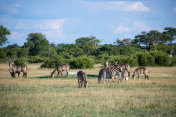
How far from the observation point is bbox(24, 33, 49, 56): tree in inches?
3273

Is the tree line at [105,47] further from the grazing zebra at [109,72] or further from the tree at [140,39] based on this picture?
the grazing zebra at [109,72]

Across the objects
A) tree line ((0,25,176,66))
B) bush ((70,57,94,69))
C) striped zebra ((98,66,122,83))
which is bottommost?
striped zebra ((98,66,122,83))

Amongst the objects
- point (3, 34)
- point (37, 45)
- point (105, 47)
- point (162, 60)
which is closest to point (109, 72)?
A: point (162, 60)

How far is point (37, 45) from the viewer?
279 ft

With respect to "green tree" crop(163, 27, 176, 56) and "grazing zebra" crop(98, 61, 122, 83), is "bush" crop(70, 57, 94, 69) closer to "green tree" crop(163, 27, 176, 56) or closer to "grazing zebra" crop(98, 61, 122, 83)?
"grazing zebra" crop(98, 61, 122, 83)

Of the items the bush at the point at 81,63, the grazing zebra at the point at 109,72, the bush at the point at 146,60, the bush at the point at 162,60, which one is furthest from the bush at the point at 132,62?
the grazing zebra at the point at 109,72

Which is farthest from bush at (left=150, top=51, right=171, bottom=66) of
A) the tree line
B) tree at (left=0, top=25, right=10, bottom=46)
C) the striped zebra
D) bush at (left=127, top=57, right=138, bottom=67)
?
tree at (left=0, top=25, right=10, bottom=46)

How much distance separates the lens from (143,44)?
84.9 metres

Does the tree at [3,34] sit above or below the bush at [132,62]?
above

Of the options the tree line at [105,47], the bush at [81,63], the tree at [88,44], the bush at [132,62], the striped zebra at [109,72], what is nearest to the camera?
the striped zebra at [109,72]

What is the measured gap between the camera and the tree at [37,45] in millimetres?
83125

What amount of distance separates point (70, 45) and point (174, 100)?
2649 inches

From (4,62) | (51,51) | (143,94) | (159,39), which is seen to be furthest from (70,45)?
(143,94)

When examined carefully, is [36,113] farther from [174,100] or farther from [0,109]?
[174,100]
